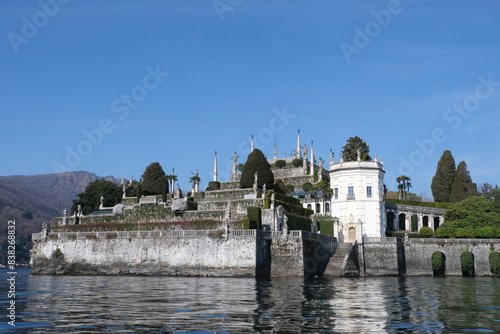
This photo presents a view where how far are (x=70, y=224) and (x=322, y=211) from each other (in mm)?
34915

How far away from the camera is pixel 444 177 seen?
91.4m

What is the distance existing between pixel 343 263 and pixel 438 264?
12.7 metres

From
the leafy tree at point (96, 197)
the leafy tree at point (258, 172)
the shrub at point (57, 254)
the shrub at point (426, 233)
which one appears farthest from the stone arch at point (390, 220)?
the shrub at point (57, 254)

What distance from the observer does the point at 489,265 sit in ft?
210

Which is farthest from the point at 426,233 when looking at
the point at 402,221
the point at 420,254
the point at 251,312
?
the point at 251,312

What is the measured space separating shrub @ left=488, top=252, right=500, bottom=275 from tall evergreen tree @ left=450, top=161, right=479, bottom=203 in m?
25.7

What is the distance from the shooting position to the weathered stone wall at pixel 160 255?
5431 centimetres

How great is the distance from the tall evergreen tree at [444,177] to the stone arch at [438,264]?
2891 centimetres

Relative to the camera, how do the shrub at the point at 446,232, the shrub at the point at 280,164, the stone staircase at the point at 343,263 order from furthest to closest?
the shrub at the point at 280,164 → the shrub at the point at 446,232 → the stone staircase at the point at 343,263

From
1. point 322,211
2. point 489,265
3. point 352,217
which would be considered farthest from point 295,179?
point 489,265

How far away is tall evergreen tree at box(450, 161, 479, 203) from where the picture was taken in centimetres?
8881

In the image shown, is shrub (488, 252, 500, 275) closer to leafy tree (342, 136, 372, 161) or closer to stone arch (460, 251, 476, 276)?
stone arch (460, 251, 476, 276)

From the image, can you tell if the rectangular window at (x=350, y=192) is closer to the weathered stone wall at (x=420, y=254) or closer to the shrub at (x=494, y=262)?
the weathered stone wall at (x=420, y=254)

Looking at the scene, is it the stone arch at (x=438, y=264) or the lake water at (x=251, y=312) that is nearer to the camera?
the lake water at (x=251, y=312)
